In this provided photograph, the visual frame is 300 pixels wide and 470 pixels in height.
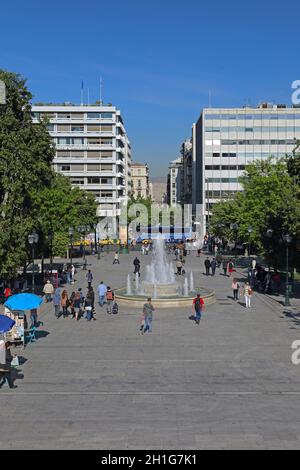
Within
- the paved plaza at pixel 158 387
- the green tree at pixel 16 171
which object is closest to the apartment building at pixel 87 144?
the green tree at pixel 16 171

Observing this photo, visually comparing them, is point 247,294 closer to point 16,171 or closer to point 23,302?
point 23,302

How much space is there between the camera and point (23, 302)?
1888 centimetres

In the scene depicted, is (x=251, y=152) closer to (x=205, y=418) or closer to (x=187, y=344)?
(x=187, y=344)

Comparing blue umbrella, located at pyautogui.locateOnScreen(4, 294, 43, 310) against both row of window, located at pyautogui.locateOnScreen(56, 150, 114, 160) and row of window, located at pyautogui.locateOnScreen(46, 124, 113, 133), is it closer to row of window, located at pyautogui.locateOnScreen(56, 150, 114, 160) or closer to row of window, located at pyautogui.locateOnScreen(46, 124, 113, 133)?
row of window, located at pyautogui.locateOnScreen(56, 150, 114, 160)

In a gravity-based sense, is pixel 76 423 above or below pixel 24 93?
below

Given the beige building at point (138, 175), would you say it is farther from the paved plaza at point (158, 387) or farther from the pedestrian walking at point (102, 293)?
the paved plaza at point (158, 387)

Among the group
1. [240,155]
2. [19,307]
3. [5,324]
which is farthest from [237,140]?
[5,324]

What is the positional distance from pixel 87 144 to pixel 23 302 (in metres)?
78.8

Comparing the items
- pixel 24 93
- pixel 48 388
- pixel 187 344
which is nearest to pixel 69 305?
pixel 187 344

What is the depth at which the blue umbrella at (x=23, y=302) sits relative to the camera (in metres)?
18.7

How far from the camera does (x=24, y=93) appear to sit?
3106 centimetres

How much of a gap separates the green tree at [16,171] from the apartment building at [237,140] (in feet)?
209

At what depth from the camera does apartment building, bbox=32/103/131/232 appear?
311 ft
